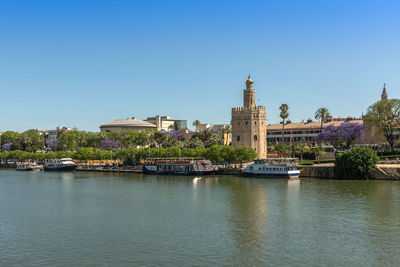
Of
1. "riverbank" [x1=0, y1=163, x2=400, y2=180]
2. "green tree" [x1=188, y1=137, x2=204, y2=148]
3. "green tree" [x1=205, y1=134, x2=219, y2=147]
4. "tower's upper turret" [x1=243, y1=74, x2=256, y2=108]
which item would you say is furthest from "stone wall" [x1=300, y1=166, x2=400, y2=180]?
"green tree" [x1=205, y1=134, x2=219, y2=147]

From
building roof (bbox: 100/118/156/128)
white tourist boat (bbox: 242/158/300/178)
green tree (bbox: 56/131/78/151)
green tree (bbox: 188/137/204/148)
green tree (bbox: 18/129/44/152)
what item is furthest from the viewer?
building roof (bbox: 100/118/156/128)

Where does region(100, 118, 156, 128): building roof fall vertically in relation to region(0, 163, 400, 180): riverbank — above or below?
above

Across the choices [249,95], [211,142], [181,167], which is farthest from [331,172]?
[211,142]

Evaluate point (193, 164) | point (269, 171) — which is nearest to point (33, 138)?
point (193, 164)

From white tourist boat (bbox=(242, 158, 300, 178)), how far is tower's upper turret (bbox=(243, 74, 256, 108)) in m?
22.9

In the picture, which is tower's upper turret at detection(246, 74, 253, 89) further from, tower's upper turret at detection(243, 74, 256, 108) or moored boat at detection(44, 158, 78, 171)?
moored boat at detection(44, 158, 78, 171)

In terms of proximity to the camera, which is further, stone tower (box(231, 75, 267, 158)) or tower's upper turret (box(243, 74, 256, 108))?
tower's upper turret (box(243, 74, 256, 108))

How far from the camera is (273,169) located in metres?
79.4

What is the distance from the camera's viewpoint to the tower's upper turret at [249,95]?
10394 cm

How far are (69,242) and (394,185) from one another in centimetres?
4653

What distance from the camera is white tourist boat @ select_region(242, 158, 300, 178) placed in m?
77.1

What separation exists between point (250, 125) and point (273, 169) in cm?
2450

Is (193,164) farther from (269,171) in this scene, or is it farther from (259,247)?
(259,247)

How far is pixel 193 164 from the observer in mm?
90375
